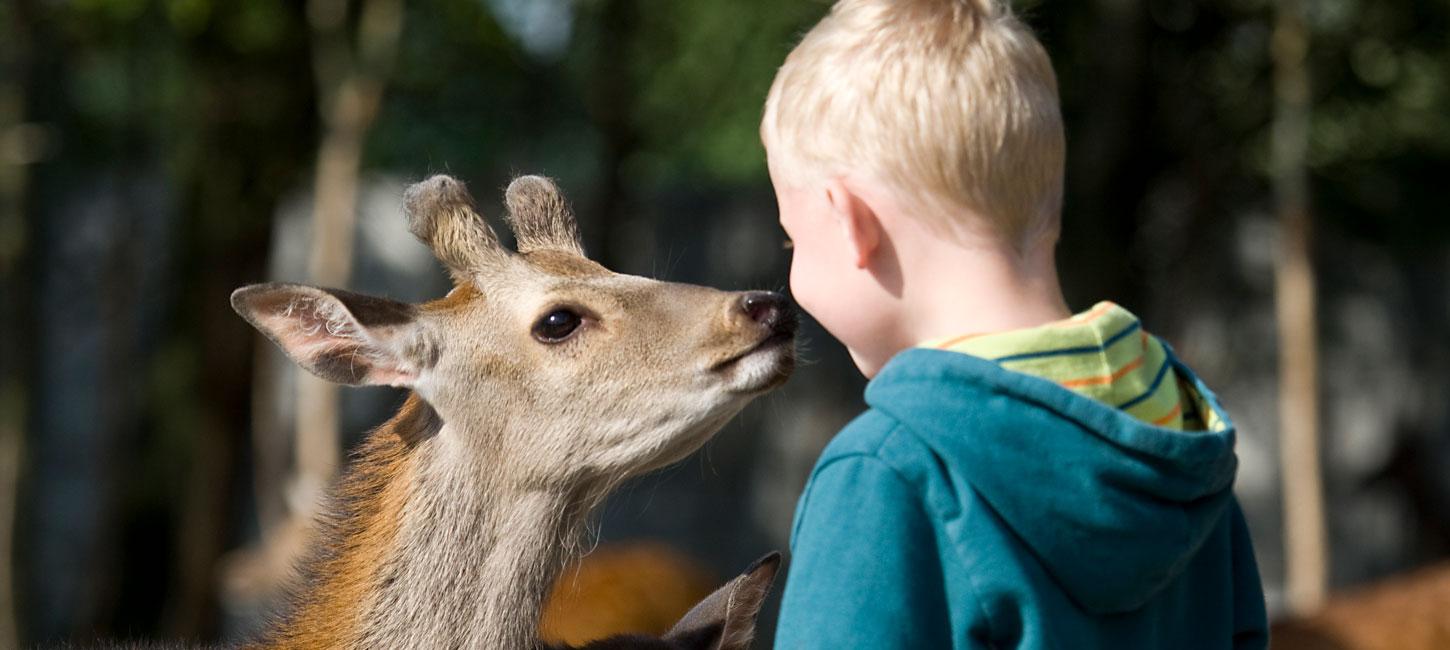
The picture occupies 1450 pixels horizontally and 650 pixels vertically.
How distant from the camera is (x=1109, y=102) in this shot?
8.41m

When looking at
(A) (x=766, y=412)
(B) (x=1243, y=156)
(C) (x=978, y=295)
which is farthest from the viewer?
(A) (x=766, y=412)

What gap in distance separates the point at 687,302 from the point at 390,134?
24.6ft

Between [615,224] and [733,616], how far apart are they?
712 centimetres

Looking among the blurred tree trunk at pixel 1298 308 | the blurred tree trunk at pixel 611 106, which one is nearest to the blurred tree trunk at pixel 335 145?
the blurred tree trunk at pixel 611 106

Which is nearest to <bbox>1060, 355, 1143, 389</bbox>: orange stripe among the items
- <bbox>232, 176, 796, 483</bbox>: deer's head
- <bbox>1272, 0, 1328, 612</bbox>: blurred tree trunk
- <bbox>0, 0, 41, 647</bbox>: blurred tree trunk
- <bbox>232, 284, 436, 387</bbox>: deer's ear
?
<bbox>232, 176, 796, 483</bbox>: deer's head

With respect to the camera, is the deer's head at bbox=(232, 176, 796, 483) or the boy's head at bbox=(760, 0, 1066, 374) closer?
the boy's head at bbox=(760, 0, 1066, 374)

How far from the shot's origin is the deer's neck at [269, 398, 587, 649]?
2.61 m

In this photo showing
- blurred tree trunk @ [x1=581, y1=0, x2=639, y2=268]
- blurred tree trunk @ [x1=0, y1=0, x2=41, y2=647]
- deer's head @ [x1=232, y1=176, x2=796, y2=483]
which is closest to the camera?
deer's head @ [x1=232, y1=176, x2=796, y2=483]

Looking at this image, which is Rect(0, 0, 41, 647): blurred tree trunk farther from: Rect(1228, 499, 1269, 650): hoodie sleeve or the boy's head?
Rect(1228, 499, 1269, 650): hoodie sleeve

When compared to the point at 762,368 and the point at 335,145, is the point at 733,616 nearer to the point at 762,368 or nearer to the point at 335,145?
the point at 762,368

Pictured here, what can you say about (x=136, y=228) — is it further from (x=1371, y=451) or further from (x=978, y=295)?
(x=978, y=295)

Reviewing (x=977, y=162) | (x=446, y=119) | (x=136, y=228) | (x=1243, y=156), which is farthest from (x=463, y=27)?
(x=977, y=162)

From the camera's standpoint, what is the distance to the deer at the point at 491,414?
8.61 ft

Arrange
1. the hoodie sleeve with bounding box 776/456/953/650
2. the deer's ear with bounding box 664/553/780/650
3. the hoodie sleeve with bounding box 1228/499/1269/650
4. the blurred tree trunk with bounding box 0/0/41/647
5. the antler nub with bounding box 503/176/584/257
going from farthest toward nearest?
the blurred tree trunk with bounding box 0/0/41/647
the antler nub with bounding box 503/176/584/257
the deer's ear with bounding box 664/553/780/650
the hoodie sleeve with bounding box 1228/499/1269/650
the hoodie sleeve with bounding box 776/456/953/650
